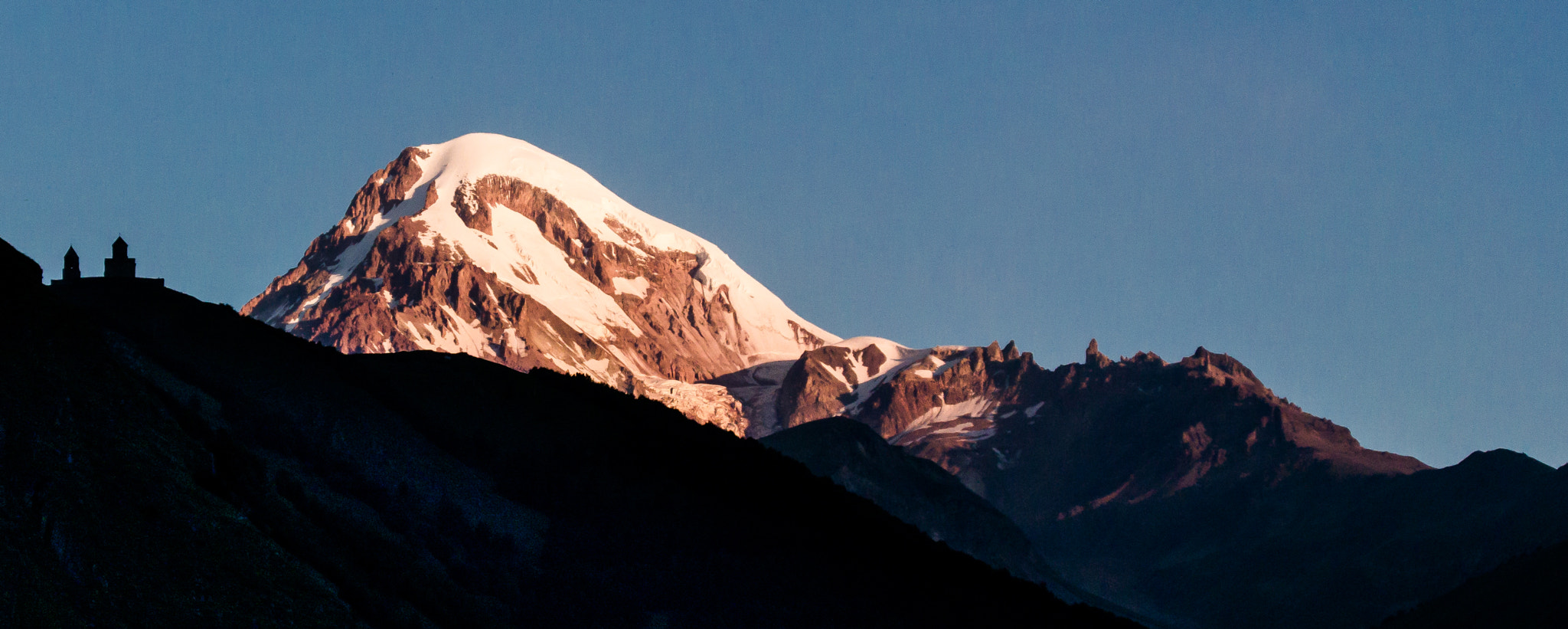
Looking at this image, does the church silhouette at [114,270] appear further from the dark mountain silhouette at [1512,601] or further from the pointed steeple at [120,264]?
the dark mountain silhouette at [1512,601]

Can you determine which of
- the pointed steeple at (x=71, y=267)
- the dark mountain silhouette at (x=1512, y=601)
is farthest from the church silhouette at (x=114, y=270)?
the dark mountain silhouette at (x=1512, y=601)

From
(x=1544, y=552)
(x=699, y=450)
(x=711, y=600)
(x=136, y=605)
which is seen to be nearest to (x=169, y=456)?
(x=136, y=605)

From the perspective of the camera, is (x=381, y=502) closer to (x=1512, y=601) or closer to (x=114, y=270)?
(x=114, y=270)

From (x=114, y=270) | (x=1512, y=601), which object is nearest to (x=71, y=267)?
(x=114, y=270)

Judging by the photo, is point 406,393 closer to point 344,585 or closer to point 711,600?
point 711,600

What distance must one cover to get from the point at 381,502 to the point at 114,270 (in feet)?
98.9

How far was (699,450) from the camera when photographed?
118625mm

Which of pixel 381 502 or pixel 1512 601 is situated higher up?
pixel 1512 601

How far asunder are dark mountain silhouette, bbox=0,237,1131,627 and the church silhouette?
1.42m

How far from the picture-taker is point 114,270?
112 meters

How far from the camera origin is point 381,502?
9306cm

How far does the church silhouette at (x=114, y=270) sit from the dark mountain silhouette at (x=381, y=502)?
4.66 ft

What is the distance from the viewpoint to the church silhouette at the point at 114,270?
106000mm

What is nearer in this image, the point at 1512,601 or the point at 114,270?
the point at 114,270
